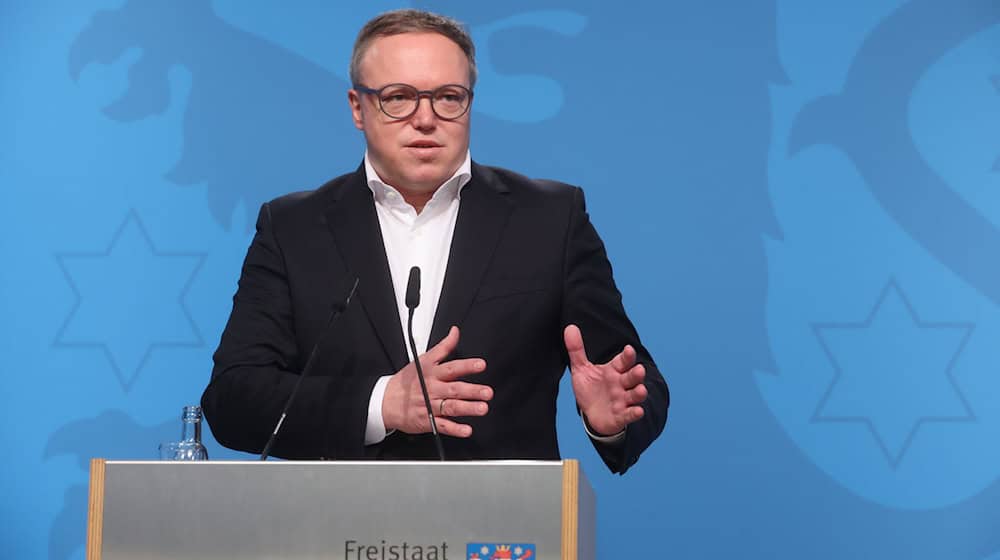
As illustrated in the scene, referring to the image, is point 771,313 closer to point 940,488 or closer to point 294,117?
point 940,488

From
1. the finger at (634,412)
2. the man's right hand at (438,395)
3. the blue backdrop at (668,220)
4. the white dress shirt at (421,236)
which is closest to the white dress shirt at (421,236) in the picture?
the white dress shirt at (421,236)

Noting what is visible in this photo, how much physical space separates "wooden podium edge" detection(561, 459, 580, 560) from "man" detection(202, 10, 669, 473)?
25.4 inches

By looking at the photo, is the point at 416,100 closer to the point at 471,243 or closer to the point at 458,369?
the point at 471,243

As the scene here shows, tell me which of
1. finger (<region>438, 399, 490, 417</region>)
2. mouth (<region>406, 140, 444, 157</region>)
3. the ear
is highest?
the ear

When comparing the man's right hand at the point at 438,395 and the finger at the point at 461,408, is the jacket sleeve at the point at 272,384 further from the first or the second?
the finger at the point at 461,408

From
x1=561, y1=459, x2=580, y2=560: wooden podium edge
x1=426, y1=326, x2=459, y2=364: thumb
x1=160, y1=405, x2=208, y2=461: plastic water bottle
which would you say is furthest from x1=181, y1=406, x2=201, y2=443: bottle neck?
x1=561, y1=459, x2=580, y2=560: wooden podium edge

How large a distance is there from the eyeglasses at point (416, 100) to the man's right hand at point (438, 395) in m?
0.56

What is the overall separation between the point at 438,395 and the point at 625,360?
0.27m

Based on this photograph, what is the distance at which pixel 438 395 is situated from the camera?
1.76m

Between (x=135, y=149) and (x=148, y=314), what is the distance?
0.50 m

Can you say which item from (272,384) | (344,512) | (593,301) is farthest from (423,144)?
(344,512)

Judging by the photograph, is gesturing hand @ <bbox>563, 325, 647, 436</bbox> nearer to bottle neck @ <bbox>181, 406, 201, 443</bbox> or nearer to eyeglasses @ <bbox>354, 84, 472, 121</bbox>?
eyeglasses @ <bbox>354, 84, 472, 121</bbox>

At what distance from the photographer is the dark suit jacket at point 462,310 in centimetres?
213

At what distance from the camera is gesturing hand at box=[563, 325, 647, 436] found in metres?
1.77
